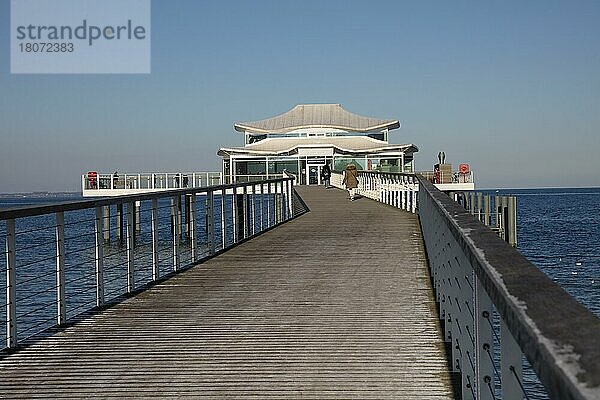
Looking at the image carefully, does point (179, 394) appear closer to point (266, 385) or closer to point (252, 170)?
point (266, 385)

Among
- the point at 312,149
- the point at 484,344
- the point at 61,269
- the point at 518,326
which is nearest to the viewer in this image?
the point at 518,326

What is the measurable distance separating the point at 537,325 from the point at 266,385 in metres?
3.54

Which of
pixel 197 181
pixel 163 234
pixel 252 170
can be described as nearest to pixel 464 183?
pixel 197 181

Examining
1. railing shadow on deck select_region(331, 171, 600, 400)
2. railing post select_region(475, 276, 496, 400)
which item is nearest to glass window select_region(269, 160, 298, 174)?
railing shadow on deck select_region(331, 171, 600, 400)

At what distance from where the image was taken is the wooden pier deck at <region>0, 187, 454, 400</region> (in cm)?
506

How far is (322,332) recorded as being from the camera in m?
6.61

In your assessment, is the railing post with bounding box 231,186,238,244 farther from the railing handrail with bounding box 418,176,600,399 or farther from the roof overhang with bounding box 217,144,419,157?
the roof overhang with bounding box 217,144,419,157

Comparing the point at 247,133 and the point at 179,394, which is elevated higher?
the point at 247,133

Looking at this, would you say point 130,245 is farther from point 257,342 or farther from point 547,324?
point 547,324

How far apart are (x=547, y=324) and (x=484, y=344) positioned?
64.0 inches

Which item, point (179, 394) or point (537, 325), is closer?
point (537, 325)

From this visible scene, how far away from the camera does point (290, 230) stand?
1794 cm

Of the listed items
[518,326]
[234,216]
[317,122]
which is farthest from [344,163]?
[518,326]

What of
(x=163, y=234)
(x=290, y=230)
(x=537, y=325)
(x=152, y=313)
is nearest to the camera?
(x=537, y=325)
